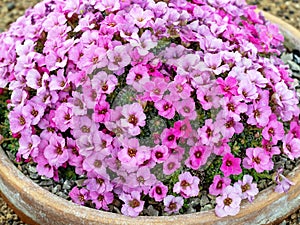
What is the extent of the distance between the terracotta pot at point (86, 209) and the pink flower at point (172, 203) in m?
0.06

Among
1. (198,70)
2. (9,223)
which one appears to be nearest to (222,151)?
(198,70)

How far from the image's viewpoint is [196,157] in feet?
8.25

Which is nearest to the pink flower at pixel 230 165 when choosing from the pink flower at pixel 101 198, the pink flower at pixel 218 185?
the pink flower at pixel 218 185

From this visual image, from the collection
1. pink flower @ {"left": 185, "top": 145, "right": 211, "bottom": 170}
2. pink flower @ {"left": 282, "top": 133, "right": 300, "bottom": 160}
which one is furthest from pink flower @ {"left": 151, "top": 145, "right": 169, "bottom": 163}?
pink flower @ {"left": 282, "top": 133, "right": 300, "bottom": 160}

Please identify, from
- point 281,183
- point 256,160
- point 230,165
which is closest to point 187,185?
point 230,165

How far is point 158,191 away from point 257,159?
45cm

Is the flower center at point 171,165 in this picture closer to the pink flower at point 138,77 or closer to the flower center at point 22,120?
the pink flower at point 138,77

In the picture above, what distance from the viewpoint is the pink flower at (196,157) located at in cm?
251

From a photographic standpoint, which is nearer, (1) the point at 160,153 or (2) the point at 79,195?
(1) the point at 160,153

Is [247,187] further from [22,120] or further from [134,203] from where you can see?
[22,120]

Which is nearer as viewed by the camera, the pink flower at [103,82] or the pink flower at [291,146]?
the pink flower at [103,82]

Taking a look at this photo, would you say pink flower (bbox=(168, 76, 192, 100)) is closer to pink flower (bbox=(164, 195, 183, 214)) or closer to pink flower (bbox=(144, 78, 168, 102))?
pink flower (bbox=(144, 78, 168, 102))

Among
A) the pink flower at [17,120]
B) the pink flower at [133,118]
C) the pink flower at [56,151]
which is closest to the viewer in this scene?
the pink flower at [133,118]

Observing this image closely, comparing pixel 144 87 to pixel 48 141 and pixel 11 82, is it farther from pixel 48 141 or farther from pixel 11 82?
pixel 11 82
